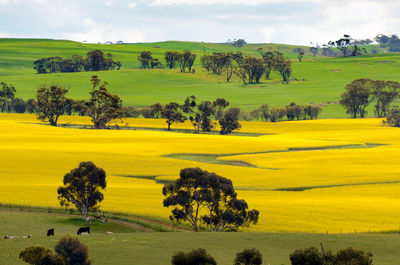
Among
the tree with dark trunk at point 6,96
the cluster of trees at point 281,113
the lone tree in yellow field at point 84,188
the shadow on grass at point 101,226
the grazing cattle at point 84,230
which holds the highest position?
the tree with dark trunk at point 6,96

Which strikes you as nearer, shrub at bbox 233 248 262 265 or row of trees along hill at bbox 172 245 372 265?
row of trees along hill at bbox 172 245 372 265

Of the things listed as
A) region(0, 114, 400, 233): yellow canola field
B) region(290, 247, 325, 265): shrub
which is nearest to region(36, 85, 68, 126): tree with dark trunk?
region(0, 114, 400, 233): yellow canola field

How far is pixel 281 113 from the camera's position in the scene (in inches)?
6629

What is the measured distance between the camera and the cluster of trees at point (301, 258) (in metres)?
29.1

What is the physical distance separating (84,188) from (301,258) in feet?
86.2

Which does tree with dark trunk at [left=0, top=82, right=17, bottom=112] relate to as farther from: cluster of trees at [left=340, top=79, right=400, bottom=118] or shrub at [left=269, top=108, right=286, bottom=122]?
cluster of trees at [left=340, top=79, right=400, bottom=118]

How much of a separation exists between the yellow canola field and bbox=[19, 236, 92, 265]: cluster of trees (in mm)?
20444

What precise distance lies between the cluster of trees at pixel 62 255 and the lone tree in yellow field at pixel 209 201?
19.2m

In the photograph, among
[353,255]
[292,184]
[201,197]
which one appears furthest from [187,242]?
[292,184]

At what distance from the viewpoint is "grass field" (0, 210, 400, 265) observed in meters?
35.6

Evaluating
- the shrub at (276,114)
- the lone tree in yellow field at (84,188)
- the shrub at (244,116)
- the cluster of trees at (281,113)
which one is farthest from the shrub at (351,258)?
the shrub at (244,116)

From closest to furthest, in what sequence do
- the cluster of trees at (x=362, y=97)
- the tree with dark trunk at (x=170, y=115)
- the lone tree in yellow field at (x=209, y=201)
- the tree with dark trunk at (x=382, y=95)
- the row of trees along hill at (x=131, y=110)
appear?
the lone tree in yellow field at (x=209, y=201) < the row of trees along hill at (x=131, y=110) < the tree with dark trunk at (x=170, y=115) < the cluster of trees at (x=362, y=97) < the tree with dark trunk at (x=382, y=95)

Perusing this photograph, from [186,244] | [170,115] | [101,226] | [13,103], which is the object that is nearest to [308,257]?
[186,244]

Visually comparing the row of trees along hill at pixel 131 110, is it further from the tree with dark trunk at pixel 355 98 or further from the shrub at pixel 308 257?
the shrub at pixel 308 257
